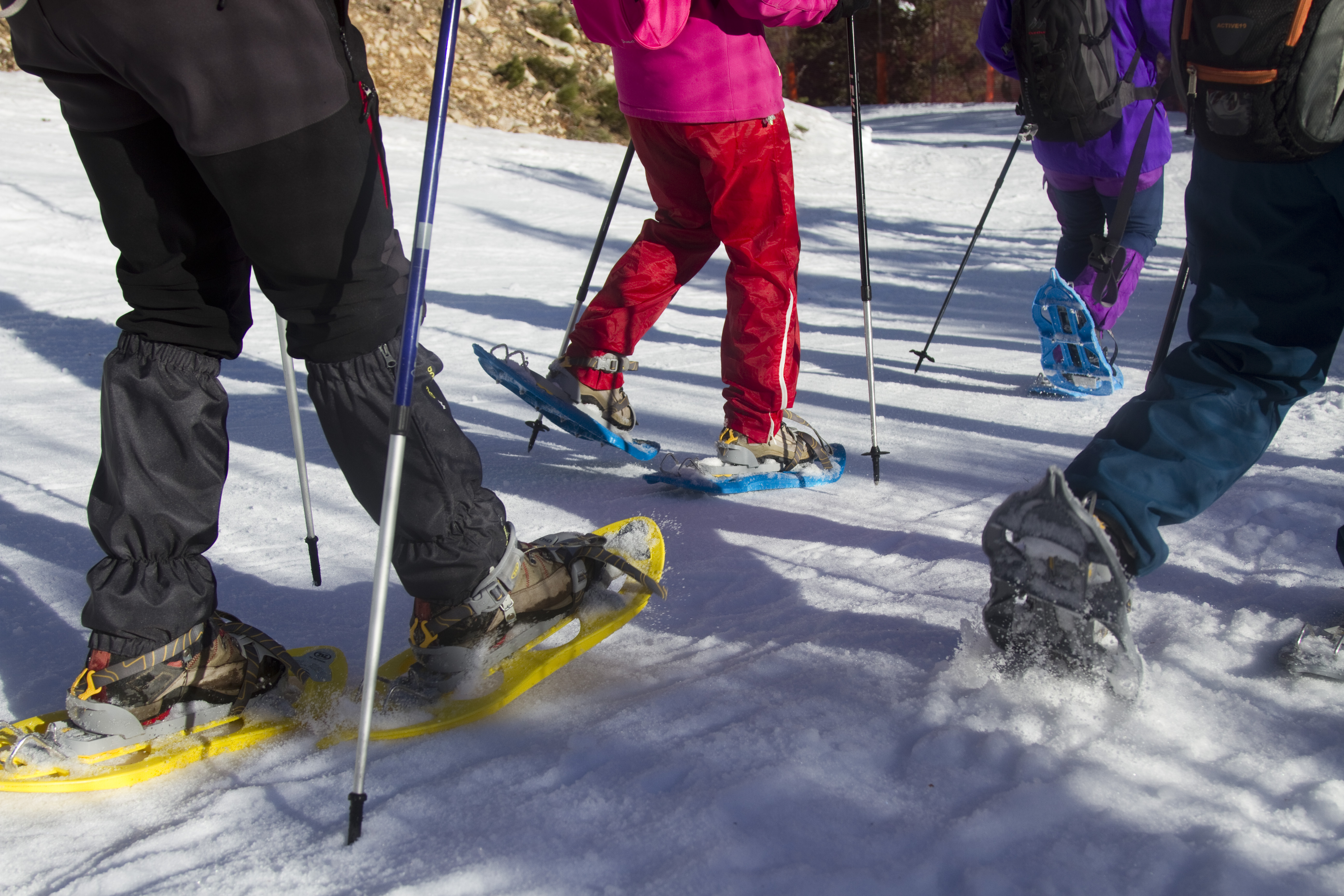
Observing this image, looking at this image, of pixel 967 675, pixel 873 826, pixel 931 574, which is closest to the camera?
pixel 873 826

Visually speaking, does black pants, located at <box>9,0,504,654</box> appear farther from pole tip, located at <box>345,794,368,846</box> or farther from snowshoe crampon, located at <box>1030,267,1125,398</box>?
snowshoe crampon, located at <box>1030,267,1125,398</box>

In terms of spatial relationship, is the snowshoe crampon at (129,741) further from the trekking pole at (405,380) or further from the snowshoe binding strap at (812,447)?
the snowshoe binding strap at (812,447)

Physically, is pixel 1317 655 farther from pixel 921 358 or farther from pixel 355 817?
pixel 921 358

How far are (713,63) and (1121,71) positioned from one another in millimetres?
1828

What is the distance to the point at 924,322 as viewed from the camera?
574cm

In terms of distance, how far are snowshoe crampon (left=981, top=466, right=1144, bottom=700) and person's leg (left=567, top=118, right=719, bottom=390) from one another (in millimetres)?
1657

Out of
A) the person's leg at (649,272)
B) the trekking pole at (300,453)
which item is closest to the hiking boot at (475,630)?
the trekking pole at (300,453)

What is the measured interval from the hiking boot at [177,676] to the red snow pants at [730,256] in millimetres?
1588

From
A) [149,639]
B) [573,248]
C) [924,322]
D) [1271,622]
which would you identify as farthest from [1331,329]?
[573,248]

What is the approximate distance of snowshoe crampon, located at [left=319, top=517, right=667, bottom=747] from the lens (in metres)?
1.66

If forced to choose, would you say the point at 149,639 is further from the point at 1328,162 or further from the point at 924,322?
the point at 924,322

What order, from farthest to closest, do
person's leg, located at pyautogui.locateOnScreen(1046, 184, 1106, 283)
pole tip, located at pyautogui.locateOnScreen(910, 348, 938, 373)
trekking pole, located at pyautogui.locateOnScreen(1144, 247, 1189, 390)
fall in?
pole tip, located at pyautogui.locateOnScreen(910, 348, 938, 373) → person's leg, located at pyautogui.locateOnScreen(1046, 184, 1106, 283) → trekking pole, located at pyautogui.locateOnScreen(1144, 247, 1189, 390)

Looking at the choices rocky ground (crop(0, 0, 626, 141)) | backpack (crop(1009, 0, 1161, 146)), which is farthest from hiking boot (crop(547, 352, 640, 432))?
rocky ground (crop(0, 0, 626, 141))

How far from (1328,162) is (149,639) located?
210cm
